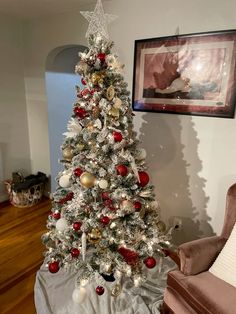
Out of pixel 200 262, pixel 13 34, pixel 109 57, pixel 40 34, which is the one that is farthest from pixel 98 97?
pixel 13 34

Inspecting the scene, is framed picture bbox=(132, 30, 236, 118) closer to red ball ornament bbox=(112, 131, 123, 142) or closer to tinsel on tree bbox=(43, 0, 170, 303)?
tinsel on tree bbox=(43, 0, 170, 303)

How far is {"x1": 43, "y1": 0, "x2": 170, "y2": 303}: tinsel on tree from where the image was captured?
5.08 ft

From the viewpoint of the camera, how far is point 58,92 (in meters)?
3.25

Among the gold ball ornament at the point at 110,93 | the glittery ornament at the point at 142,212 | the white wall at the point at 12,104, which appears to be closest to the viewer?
the gold ball ornament at the point at 110,93

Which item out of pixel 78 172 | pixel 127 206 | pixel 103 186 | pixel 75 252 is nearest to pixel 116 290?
pixel 75 252

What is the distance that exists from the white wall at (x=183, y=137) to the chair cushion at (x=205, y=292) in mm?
692

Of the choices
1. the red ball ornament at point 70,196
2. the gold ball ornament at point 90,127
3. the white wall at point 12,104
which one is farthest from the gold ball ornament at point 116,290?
the white wall at point 12,104

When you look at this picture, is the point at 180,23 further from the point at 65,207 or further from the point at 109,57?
the point at 65,207

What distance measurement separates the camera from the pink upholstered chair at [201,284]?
4.24ft

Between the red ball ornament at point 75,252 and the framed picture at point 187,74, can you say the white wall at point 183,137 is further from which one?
the red ball ornament at point 75,252

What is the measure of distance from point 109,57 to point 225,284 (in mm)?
1564

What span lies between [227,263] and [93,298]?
36.6 inches

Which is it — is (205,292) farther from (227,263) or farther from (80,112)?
(80,112)

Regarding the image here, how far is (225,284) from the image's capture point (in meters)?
1.42
